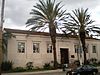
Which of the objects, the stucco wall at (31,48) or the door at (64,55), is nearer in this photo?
the stucco wall at (31,48)

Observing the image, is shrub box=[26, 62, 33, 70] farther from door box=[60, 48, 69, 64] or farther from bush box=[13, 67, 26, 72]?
door box=[60, 48, 69, 64]

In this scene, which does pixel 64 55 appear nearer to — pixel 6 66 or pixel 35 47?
pixel 35 47

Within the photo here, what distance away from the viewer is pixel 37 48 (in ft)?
160

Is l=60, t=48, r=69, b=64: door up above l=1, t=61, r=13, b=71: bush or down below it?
above

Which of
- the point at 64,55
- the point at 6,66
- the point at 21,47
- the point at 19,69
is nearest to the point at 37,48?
the point at 21,47

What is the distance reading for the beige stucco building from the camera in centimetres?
4584

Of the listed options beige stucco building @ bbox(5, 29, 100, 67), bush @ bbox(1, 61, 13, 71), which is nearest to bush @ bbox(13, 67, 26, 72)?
bush @ bbox(1, 61, 13, 71)

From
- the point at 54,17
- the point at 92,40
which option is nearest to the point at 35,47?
the point at 54,17

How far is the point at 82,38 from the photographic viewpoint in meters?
51.8

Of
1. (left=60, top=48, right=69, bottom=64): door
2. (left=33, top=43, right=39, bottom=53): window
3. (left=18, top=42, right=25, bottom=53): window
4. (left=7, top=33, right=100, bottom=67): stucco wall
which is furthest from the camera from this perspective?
(left=60, top=48, right=69, bottom=64): door

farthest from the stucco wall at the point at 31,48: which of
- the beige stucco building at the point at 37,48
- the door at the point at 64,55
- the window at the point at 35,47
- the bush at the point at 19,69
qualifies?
the bush at the point at 19,69

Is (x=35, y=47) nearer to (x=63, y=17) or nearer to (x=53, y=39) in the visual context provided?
(x=53, y=39)

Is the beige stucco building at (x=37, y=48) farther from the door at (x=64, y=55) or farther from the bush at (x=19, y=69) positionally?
the bush at (x=19, y=69)

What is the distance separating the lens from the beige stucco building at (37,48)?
45.8 meters
